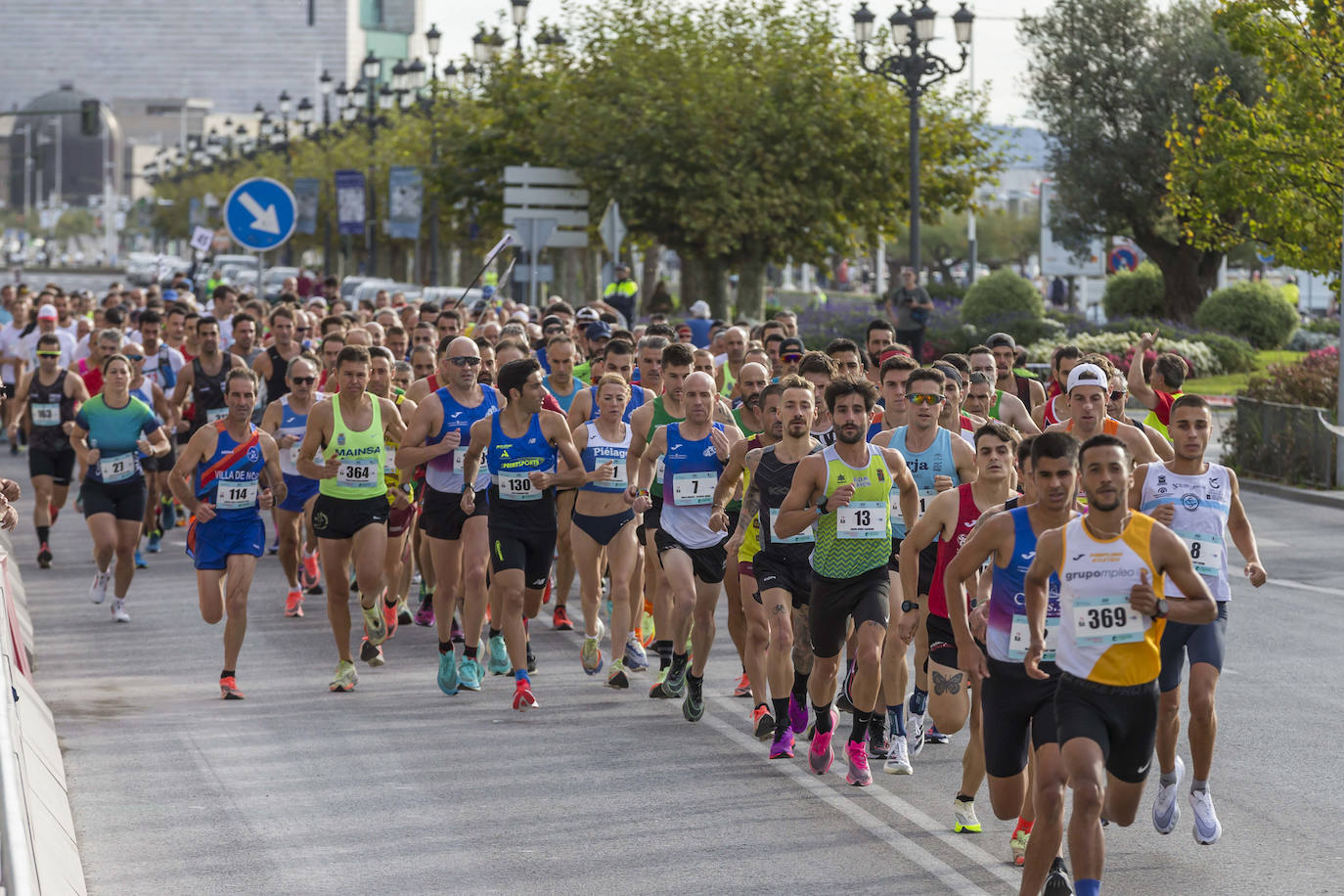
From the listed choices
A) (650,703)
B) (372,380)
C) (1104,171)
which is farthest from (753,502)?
(1104,171)

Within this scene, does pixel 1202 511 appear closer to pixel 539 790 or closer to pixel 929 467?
pixel 929 467

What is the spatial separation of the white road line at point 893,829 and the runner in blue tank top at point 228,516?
2.84m

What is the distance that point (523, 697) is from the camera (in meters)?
11.0

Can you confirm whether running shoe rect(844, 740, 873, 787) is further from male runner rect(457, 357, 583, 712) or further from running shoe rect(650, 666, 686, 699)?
male runner rect(457, 357, 583, 712)

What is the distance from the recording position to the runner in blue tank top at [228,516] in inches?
442

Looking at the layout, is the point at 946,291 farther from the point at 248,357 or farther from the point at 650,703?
the point at 650,703

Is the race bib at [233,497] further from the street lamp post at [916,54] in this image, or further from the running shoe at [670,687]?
the street lamp post at [916,54]

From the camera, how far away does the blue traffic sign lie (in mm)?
17750

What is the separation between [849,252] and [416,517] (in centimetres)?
2431

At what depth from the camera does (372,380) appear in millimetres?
13406

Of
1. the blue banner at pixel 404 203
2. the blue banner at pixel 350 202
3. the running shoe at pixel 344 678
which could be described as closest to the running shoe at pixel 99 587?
the running shoe at pixel 344 678

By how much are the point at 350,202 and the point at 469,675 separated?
32111 mm

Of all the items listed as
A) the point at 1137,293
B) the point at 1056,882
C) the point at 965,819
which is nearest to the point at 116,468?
the point at 965,819

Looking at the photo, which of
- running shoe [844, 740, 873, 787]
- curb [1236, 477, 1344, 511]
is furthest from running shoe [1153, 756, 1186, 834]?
curb [1236, 477, 1344, 511]
